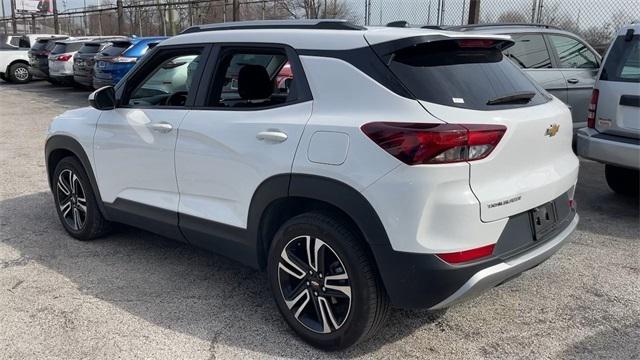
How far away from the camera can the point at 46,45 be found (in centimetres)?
1970

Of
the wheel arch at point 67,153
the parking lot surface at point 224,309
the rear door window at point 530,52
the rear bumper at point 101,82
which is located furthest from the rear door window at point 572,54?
the rear bumper at point 101,82

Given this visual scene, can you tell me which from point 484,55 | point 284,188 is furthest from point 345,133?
point 484,55

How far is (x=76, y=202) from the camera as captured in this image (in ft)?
16.0

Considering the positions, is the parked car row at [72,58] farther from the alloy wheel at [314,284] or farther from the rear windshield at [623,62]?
the alloy wheel at [314,284]

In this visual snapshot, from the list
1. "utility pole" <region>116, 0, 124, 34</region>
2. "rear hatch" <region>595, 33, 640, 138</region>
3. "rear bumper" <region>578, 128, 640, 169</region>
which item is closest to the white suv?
"rear bumper" <region>578, 128, 640, 169</region>

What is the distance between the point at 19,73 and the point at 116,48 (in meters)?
10.8

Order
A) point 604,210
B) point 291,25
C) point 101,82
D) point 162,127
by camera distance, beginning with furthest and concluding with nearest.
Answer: point 101,82
point 604,210
point 162,127
point 291,25

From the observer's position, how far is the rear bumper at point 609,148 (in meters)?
5.05

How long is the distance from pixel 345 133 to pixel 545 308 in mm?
1858

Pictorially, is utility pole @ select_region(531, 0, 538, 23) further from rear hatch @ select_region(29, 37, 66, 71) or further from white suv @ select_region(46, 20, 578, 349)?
rear hatch @ select_region(29, 37, 66, 71)

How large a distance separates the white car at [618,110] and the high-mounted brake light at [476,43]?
8.52ft

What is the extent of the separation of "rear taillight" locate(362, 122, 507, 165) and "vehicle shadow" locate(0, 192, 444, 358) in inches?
46.5

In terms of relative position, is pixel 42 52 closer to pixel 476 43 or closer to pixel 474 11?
pixel 474 11

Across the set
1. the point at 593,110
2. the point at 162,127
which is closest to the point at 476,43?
the point at 162,127
